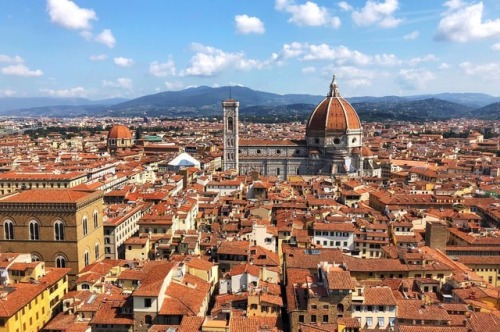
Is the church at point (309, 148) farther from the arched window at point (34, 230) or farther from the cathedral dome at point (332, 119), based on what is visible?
the arched window at point (34, 230)

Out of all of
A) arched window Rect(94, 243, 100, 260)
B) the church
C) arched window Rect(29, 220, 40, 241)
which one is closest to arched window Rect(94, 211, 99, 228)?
arched window Rect(94, 243, 100, 260)

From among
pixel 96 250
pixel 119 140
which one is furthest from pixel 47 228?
pixel 119 140

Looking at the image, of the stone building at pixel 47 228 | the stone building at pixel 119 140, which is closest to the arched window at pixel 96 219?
the stone building at pixel 47 228

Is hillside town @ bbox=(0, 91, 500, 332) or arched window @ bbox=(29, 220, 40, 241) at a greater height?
arched window @ bbox=(29, 220, 40, 241)

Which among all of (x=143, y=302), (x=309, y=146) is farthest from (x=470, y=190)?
(x=143, y=302)

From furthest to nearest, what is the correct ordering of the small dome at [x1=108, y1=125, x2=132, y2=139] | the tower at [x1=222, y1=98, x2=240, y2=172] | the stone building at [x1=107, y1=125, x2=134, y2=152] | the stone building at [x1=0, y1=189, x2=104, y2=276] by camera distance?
the small dome at [x1=108, y1=125, x2=132, y2=139] → the stone building at [x1=107, y1=125, x2=134, y2=152] → the tower at [x1=222, y1=98, x2=240, y2=172] → the stone building at [x1=0, y1=189, x2=104, y2=276]

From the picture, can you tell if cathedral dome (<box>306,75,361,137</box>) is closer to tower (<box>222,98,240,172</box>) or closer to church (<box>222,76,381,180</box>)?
church (<box>222,76,381,180</box>)

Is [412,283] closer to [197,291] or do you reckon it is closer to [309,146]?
[197,291]
